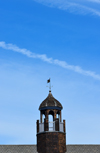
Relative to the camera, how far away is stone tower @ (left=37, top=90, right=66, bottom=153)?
69.2 metres

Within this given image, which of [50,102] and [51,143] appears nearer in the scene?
[51,143]

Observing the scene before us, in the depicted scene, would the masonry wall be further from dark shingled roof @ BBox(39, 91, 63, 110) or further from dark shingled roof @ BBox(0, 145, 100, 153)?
dark shingled roof @ BBox(39, 91, 63, 110)

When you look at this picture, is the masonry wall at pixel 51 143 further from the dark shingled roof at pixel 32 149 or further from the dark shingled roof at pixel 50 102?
the dark shingled roof at pixel 50 102

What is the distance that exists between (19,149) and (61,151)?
26.7ft

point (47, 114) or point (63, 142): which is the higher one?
point (47, 114)

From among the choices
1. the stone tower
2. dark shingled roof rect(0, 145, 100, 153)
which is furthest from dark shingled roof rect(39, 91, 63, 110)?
dark shingled roof rect(0, 145, 100, 153)

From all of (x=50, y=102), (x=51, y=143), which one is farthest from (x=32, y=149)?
(x=50, y=102)

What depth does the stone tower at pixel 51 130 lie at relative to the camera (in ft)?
227

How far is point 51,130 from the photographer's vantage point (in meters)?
70.2

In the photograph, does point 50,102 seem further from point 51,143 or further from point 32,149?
point 32,149

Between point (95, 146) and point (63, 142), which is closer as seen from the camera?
point (63, 142)

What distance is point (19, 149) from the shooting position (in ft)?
244

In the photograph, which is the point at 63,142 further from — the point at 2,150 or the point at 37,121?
the point at 2,150

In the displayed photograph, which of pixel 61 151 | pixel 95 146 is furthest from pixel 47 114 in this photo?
pixel 95 146
